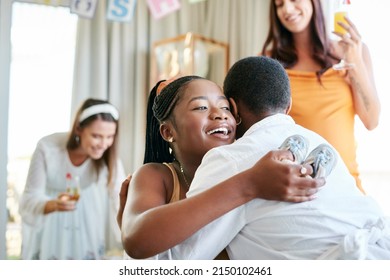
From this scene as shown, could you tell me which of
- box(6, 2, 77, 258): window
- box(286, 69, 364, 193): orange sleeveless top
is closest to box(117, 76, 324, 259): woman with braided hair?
box(286, 69, 364, 193): orange sleeveless top

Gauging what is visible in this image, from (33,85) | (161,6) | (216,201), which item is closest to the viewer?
(216,201)

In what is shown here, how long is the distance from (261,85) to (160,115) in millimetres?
201

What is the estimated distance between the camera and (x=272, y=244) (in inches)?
29.7

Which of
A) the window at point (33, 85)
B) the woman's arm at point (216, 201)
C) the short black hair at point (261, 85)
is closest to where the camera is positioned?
the woman's arm at point (216, 201)

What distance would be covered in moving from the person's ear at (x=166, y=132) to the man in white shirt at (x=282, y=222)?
180 millimetres

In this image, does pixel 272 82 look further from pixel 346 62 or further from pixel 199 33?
pixel 199 33

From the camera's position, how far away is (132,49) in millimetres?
3266

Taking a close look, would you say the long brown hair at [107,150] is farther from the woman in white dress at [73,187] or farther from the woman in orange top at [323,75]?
the woman in orange top at [323,75]

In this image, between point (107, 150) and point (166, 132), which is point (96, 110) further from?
point (166, 132)

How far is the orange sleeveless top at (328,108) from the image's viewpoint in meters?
1.36

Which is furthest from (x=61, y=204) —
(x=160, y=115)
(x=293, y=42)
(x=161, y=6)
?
(x=160, y=115)

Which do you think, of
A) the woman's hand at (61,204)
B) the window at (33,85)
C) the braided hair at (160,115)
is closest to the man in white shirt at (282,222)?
the braided hair at (160,115)

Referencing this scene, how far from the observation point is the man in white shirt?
0.74 m

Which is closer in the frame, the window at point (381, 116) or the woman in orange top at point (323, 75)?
the woman in orange top at point (323, 75)
